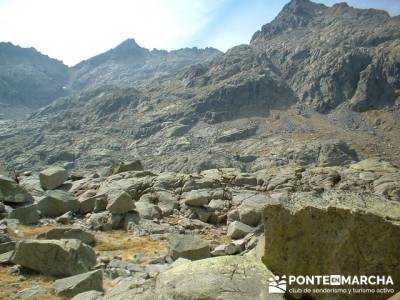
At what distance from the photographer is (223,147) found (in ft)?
634

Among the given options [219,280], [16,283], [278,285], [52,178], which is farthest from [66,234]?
[52,178]

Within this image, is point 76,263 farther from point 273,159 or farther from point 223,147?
point 223,147

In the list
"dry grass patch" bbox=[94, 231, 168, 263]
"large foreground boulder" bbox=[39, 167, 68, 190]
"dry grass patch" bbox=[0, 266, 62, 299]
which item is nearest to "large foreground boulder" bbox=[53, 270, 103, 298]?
"dry grass patch" bbox=[0, 266, 62, 299]

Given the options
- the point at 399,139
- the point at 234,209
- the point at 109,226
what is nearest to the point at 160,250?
the point at 109,226

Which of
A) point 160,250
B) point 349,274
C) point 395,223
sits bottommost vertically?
point 160,250

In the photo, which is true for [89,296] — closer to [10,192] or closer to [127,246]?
[127,246]

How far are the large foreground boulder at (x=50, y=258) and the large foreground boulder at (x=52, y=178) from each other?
22.8m

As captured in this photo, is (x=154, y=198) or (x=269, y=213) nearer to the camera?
(x=269, y=213)

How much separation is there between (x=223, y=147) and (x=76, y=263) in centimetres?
17859

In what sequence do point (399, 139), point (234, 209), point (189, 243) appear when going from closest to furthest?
point (189, 243)
point (234, 209)
point (399, 139)

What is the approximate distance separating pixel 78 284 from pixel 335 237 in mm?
8377

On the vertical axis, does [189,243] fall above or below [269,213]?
below

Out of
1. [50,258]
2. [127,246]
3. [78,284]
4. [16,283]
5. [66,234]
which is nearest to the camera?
[78,284]

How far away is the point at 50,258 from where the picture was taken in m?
15.4
